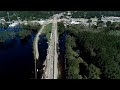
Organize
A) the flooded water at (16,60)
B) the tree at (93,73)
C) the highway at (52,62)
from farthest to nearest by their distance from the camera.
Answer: the flooded water at (16,60), the highway at (52,62), the tree at (93,73)

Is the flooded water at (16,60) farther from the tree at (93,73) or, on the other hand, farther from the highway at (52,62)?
the tree at (93,73)

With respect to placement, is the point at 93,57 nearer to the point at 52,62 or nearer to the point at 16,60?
the point at 52,62

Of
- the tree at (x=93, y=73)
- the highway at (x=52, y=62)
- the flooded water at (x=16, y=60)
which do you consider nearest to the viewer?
the tree at (x=93, y=73)

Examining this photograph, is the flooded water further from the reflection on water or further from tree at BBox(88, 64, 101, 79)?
tree at BBox(88, 64, 101, 79)

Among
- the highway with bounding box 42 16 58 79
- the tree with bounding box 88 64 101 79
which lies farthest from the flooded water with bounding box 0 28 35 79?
the tree with bounding box 88 64 101 79

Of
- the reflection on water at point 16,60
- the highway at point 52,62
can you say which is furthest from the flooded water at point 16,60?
the highway at point 52,62

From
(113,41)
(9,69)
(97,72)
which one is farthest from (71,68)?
(113,41)

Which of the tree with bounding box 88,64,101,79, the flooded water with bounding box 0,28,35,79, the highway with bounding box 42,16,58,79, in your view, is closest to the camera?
the tree with bounding box 88,64,101,79

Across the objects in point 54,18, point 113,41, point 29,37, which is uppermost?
point 54,18

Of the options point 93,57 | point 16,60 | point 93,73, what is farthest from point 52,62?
point 93,73

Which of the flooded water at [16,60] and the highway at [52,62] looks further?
the flooded water at [16,60]
